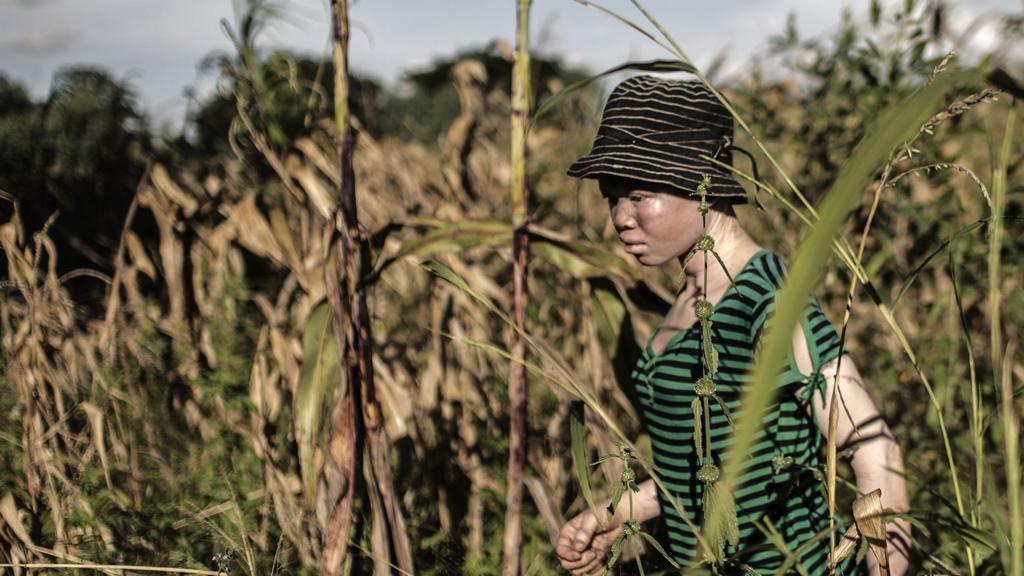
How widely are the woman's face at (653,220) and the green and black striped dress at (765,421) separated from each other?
106 mm

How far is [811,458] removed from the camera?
112 centimetres

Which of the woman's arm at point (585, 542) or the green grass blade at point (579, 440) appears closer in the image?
the green grass blade at point (579, 440)

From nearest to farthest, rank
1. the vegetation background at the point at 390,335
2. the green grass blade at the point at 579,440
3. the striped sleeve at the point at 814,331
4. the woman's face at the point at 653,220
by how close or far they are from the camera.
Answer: the green grass blade at the point at 579,440
the striped sleeve at the point at 814,331
the woman's face at the point at 653,220
the vegetation background at the point at 390,335

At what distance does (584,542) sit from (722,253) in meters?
0.50

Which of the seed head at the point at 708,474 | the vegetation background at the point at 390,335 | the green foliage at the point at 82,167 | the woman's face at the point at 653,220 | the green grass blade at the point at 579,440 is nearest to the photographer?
the seed head at the point at 708,474

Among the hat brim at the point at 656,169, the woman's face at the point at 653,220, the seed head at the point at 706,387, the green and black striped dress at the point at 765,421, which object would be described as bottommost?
the green and black striped dress at the point at 765,421

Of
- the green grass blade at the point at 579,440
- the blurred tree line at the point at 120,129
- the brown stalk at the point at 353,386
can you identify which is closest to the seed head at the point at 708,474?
the green grass blade at the point at 579,440

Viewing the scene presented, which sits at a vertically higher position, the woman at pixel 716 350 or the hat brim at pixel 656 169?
the hat brim at pixel 656 169

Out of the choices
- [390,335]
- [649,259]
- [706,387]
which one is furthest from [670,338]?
[390,335]

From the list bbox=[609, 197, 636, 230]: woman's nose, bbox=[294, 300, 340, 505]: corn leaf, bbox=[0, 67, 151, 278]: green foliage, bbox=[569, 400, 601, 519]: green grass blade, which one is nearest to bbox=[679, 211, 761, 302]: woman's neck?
bbox=[609, 197, 636, 230]: woman's nose

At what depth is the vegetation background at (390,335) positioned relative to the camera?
4.48ft

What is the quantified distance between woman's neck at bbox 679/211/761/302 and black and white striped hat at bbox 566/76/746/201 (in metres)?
0.05

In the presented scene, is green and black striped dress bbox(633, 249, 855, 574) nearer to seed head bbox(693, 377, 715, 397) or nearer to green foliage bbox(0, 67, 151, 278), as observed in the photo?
seed head bbox(693, 377, 715, 397)

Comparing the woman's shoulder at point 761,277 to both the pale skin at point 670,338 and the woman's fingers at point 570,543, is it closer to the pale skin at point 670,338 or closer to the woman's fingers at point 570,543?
the pale skin at point 670,338
